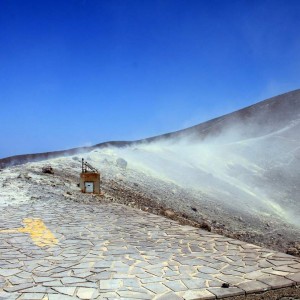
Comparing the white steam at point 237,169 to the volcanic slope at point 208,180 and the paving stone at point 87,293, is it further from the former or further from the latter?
the paving stone at point 87,293

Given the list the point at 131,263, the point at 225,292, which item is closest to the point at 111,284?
the point at 131,263

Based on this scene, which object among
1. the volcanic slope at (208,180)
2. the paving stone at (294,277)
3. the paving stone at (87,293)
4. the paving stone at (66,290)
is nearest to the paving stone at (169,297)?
the paving stone at (87,293)

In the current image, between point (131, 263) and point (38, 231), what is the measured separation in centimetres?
214

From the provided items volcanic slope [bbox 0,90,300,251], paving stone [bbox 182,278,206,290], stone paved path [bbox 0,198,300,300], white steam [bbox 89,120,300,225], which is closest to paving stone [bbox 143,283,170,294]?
stone paved path [bbox 0,198,300,300]

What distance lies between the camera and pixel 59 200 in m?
8.85

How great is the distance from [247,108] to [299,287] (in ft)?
125

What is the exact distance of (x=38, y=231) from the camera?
19.1 feet

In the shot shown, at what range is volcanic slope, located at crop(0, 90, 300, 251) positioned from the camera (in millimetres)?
10711

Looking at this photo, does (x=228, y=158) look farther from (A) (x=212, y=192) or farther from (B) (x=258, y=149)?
(A) (x=212, y=192)

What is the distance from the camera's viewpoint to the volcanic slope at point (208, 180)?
35.1ft

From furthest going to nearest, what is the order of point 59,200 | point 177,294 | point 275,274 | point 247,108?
point 247,108, point 59,200, point 275,274, point 177,294

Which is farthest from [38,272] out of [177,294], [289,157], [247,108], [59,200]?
[247,108]

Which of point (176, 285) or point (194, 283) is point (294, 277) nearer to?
point (194, 283)

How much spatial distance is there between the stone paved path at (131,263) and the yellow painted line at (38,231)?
0.04m
